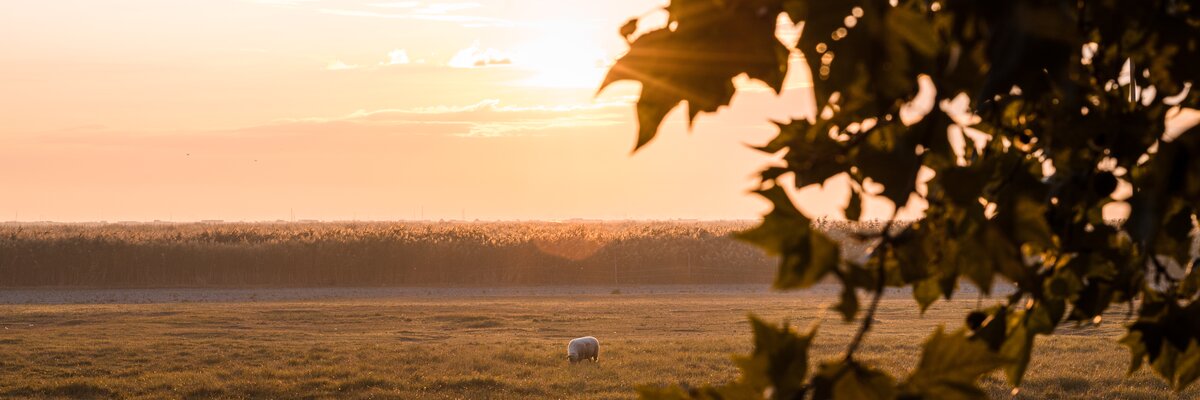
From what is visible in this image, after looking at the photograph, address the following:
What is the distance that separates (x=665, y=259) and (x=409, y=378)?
27.0m

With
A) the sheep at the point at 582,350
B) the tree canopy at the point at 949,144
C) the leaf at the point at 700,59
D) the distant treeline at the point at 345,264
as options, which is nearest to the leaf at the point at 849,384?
the tree canopy at the point at 949,144

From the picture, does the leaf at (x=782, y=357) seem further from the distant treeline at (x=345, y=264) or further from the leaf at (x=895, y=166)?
the distant treeline at (x=345, y=264)

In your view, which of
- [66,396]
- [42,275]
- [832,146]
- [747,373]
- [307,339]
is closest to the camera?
[747,373]

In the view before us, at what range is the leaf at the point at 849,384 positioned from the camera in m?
1.30

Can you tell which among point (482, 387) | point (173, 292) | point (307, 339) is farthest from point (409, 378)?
point (173, 292)

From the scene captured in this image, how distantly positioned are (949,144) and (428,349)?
17439 millimetres

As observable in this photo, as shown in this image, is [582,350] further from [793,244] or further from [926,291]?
[793,244]

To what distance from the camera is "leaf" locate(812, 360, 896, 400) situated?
130 centimetres

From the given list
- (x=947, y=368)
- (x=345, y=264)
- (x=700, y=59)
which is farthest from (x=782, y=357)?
(x=345, y=264)

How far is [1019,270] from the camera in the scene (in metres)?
1.28

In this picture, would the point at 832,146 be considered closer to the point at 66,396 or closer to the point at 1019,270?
the point at 1019,270

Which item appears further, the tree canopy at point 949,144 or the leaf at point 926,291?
the leaf at point 926,291

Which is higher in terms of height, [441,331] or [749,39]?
[749,39]

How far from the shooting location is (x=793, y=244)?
1.24 m
